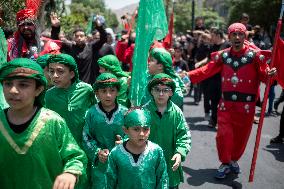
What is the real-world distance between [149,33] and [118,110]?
3.41 feet

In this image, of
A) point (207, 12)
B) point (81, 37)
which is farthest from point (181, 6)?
point (81, 37)

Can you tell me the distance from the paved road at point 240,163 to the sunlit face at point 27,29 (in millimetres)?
2918

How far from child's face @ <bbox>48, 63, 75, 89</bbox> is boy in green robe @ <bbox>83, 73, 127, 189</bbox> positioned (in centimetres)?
31

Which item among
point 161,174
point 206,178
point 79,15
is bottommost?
point 206,178

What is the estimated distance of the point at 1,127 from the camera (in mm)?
2502

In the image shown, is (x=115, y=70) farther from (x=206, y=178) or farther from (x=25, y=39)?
(x=206, y=178)

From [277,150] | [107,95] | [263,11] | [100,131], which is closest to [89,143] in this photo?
[100,131]

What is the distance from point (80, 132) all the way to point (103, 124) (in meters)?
0.42

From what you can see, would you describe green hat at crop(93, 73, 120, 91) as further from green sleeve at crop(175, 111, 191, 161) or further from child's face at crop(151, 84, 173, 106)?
green sleeve at crop(175, 111, 191, 161)

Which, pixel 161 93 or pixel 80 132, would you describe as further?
pixel 80 132

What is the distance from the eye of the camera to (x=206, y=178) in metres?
5.73

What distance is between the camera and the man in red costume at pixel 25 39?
5305mm

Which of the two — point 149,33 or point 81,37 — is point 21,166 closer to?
point 149,33

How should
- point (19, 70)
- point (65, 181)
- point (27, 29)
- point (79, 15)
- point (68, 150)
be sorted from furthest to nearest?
point (79, 15) < point (27, 29) < point (68, 150) < point (19, 70) < point (65, 181)
